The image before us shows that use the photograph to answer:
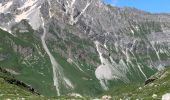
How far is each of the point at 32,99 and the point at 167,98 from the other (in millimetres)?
21207

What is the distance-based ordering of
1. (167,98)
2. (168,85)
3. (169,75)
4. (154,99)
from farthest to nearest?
(169,75) < (168,85) < (154,99) < (167,98)

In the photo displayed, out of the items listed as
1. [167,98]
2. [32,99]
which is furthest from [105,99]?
[167,98]

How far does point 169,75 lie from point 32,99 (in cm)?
→ 4789

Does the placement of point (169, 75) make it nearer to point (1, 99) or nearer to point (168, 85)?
point (168, 85)

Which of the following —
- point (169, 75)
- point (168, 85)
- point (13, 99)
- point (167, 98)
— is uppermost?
point (169, 75)

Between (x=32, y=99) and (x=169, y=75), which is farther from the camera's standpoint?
(x=169, y=75)

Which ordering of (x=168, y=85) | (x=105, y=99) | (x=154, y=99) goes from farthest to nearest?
(x=168, y=85), (x=105, y=99), (x=154, y=99)

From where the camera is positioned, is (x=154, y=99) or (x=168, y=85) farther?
(x=168, y=85)

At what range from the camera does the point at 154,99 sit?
145ft

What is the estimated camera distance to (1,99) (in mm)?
54031

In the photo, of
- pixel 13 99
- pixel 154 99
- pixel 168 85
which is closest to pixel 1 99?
pixel 13 99

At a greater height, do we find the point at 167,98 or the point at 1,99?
the point at 1,99

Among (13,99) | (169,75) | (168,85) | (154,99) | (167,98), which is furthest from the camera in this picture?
(169,75)

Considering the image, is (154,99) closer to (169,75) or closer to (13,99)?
(13,99)
